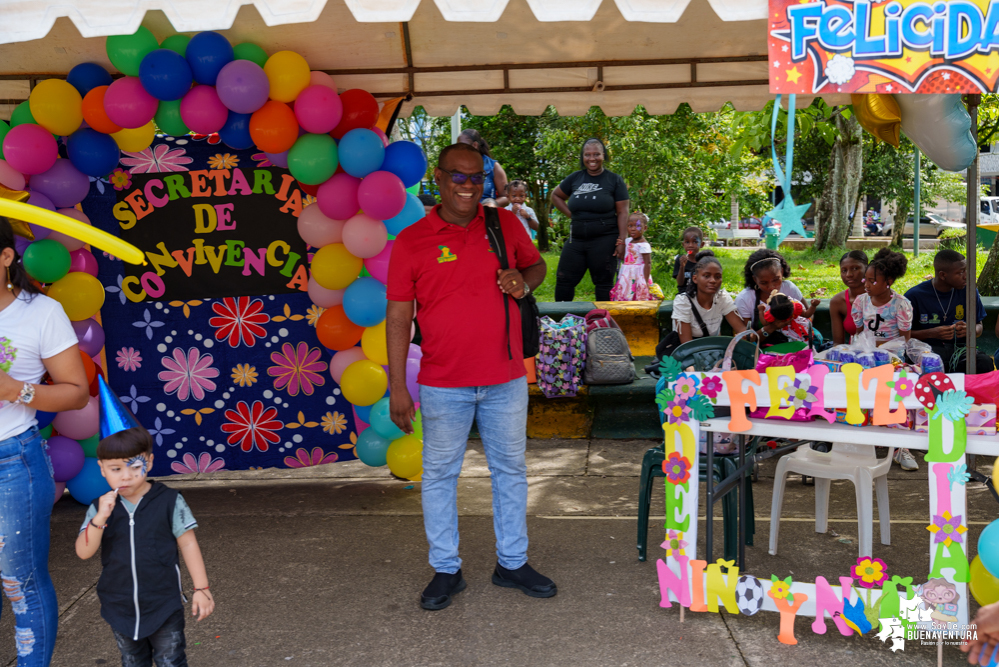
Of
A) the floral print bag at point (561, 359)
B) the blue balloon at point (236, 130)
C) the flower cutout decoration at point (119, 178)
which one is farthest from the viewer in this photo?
the floral print bag at point (561, 359)

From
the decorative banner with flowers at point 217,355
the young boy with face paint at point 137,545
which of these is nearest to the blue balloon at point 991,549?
the young boy with face paint at point 137,545

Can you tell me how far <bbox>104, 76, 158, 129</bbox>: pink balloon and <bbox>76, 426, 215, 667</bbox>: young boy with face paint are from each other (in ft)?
7.80

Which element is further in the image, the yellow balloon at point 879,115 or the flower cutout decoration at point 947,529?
the yellow balloon at point 879,115

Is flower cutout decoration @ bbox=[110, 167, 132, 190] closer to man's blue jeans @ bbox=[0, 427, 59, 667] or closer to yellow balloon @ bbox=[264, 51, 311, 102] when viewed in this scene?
yellow balloon @ bbox=[264, 51, 311, 102]

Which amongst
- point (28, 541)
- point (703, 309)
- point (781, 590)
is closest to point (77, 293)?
point (28, 541)

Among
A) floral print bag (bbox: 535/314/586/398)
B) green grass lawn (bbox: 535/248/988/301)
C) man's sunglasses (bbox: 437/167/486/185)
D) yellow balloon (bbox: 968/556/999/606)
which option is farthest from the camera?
green grass lawn (bbox: 535/248/988/301)

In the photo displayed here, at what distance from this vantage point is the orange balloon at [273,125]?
439 centimetres

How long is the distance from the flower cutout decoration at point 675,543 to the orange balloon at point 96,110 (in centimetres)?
326

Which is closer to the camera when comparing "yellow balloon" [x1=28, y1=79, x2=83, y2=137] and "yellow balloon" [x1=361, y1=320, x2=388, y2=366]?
"yellow balloon" [x1=28, y1=79, x2=83, y2=137]

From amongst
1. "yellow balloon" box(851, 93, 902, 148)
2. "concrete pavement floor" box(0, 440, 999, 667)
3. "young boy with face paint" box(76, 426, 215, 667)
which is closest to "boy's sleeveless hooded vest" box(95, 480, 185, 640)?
"young boy with face paint" box(76, 426, 215, 667)

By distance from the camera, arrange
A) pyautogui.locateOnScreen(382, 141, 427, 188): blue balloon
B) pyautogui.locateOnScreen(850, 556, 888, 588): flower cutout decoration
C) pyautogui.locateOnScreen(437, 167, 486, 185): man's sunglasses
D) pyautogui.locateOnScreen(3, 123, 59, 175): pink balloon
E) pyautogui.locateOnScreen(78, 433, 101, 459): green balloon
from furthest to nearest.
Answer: pyautogui.locateOnScreen(78, 433, 101, 459): green balloon < pyautogui.locateOnScreen(382, 141, 427, 188): blue balloon < pyautogui.locateOnScreen(3, 123, 59, 175): pink balloon < pyautogui.locateOnScreen(437, 167, 486, 185): man's sunglasses < pyautogui.locateOnScreen(850, 556, 888, 588): flower cutout decoration

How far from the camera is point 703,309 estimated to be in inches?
216

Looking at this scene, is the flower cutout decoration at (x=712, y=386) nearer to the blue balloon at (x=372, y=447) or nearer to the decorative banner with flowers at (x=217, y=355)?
the blue balloon at (x=372, y=447)

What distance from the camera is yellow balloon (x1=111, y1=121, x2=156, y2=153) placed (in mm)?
4641
